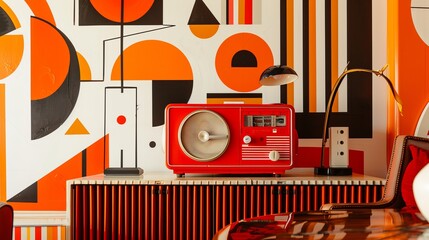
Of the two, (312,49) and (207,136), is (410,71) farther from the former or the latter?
(207,136)

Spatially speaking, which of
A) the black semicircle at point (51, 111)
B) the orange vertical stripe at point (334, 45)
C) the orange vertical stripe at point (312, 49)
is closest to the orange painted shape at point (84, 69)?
the black semicircle at point (51, 111)

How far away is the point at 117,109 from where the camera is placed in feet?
8.05

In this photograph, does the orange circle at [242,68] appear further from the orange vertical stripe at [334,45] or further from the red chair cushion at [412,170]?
the red chair cushion at [412,170]

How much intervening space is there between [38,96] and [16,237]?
2.67 ft

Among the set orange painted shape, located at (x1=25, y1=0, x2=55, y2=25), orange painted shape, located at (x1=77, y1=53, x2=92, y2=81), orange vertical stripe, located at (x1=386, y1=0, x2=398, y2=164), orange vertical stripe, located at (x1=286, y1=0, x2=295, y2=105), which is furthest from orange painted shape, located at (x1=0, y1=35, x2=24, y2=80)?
orange vertical stripe, located at (x1=386, y1=0, x2=398, y2=164)

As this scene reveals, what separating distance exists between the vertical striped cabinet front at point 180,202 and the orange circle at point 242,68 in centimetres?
69

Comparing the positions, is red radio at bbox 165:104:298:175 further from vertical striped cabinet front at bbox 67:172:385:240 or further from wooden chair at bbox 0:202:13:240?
wooden chair at bbox 0:202:13:240

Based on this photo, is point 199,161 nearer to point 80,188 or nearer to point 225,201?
point 225,201

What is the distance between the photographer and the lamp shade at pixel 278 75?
6.55 ft

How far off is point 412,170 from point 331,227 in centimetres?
86

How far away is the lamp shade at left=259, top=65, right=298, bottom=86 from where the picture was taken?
78.6 inches

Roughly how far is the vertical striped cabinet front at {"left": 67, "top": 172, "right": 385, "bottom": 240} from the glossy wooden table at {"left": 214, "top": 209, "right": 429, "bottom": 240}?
564mm

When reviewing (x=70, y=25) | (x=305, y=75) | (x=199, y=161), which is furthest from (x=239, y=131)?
(x=70, y=25)

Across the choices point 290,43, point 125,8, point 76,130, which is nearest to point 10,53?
point 76,130
